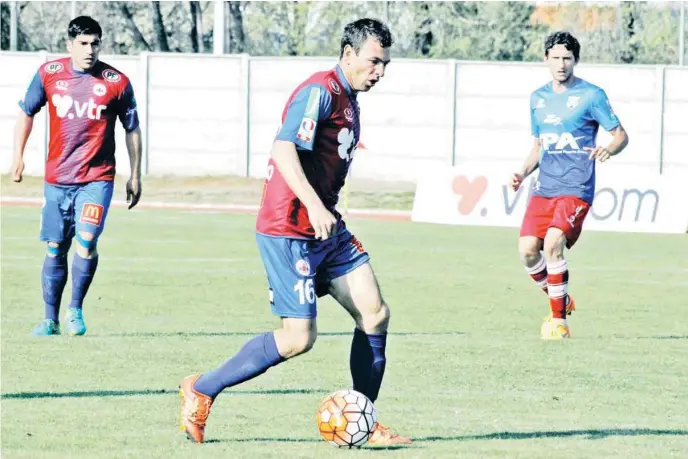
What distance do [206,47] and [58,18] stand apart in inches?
221

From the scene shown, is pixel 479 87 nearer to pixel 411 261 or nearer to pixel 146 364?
pixel 411 261

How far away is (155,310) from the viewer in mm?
14023

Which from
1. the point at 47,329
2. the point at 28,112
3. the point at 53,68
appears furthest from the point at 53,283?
the point at 53,68

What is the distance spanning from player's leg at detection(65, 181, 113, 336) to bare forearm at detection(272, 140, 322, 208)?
15.3ft

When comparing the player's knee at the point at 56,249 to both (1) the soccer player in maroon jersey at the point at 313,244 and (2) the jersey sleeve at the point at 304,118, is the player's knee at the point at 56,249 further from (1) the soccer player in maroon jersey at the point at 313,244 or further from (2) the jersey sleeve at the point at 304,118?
(2) the jersey sleeve at the point at 304,118

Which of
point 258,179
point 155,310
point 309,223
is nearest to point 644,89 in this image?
point 258,179

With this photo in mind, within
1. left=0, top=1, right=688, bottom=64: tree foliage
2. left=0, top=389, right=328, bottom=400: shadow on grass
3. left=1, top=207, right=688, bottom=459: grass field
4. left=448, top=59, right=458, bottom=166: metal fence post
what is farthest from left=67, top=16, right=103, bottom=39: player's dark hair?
left=0, top=1, right=688, bottom=64: tree foliage

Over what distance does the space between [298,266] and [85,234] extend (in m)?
4.53

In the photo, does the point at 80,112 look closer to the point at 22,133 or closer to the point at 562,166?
the point at 22,133

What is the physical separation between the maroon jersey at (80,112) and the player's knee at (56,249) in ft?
1.59

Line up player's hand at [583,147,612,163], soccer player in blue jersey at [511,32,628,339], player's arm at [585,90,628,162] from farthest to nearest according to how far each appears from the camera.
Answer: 1. soccer player in blue jersey at [511,32,628,339]
2. player's arm at [585,90,628,162]
3. player's hand at [583,147,612,163]

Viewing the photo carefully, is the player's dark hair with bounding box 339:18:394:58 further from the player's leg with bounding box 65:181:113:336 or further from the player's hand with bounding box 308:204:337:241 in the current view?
the player's leg with bounding box 65:181:113:336

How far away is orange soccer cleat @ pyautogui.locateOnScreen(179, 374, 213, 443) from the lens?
7777 mm

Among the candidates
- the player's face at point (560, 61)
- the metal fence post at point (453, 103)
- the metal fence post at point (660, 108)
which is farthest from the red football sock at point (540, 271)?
the metal fence post at point (453, 103)
